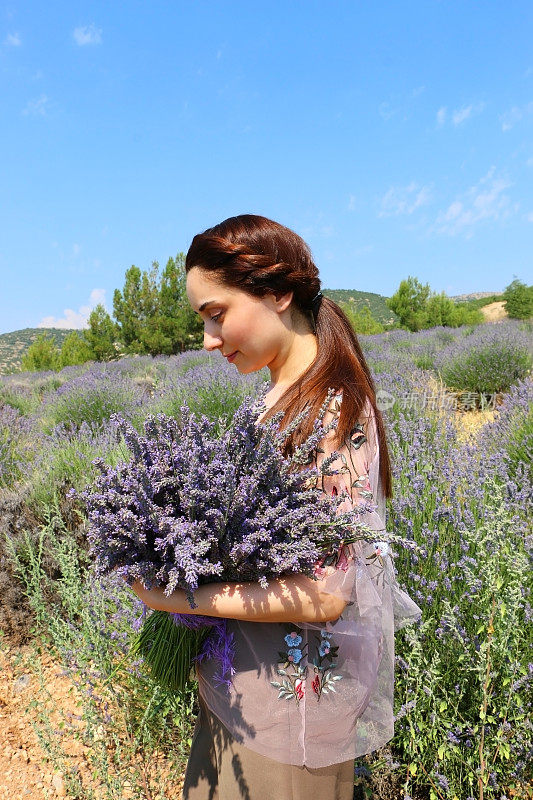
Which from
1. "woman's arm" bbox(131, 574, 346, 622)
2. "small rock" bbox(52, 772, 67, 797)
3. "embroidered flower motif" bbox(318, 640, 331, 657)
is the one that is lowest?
"small rock" bbox(52, 772, 67, 797)

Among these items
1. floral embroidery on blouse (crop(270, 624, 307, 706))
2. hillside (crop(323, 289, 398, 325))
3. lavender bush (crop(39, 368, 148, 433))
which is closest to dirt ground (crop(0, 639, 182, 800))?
floral embroidery on blouse (crop(270, 624, 307, 706))

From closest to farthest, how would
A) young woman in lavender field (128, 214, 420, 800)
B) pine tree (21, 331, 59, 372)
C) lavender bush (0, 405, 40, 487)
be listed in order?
young woman in lavender field (128, 214, 420, 800), lavender bush (0, 405, 40, 487), pine tree (21, 331, 59, 372)

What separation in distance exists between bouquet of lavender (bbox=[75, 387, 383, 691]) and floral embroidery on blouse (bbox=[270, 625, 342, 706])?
0.20 metres

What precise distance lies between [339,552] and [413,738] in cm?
112

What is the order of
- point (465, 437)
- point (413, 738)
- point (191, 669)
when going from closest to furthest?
point (191, 669), point (413, 738), point (465, 437)

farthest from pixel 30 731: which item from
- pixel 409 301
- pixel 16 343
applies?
pixel 16 343

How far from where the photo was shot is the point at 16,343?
64.2 metres

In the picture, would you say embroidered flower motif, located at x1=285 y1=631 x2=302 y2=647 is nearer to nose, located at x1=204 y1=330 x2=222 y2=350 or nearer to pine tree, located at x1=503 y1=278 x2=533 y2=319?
nose, located at x1=204 y1=330 x2=222 y2=350

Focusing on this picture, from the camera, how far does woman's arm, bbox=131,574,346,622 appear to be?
106 cm

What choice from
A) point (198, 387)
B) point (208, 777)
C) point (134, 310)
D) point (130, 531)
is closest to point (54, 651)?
point (208, 777)

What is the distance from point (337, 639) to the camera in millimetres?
1218

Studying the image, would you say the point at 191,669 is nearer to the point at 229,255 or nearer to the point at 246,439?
the point at 246,439

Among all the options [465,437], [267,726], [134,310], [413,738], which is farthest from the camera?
[134,310]

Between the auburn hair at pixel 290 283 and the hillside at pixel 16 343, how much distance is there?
181 ft
